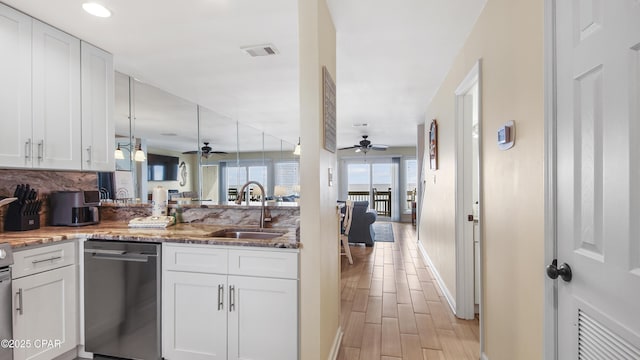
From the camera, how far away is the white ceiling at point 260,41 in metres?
2.09

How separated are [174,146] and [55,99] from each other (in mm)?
1743

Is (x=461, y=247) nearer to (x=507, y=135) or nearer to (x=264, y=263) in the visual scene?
(x=507, y=135)

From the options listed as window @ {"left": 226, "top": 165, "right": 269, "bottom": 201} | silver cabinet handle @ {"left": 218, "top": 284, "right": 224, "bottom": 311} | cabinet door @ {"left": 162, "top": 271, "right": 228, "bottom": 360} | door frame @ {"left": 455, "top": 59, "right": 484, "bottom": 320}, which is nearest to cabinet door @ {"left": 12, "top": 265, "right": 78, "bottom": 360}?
cabinet door @ {"left": 162, "top": 271, "right": 228, "bottom": 360}

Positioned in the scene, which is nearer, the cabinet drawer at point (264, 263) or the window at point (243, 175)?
the cabinet drawer at point (264, 263)

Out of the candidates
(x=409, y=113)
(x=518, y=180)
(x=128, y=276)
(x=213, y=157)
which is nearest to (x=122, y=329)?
(x=128, y=276)

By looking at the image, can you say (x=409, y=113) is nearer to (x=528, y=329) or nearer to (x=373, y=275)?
(x=373, y=275)

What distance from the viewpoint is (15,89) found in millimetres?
2088

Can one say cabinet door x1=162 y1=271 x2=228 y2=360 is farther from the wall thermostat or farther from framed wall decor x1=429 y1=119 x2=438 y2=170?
framed wall decor x1=429 y1=119 x2=438 y2=170

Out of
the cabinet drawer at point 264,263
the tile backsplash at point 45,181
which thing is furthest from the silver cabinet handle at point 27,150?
the cabinet drawer at point 264,263

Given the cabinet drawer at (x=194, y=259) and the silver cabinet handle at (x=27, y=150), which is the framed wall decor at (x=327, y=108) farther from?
the silver cabinet handle at (x=27, y=150)

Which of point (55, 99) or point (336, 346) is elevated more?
point (55, 99)

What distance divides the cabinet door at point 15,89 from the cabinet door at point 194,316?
1.40 m

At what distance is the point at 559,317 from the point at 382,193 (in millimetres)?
9225

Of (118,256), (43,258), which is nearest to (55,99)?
(43,258)
